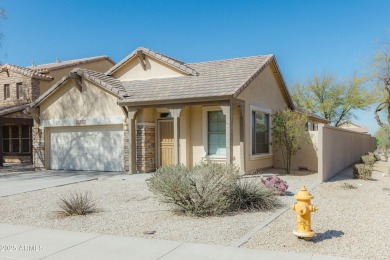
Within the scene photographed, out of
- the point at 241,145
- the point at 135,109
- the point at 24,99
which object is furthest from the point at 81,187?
the point at 24,99

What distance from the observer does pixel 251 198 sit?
28.5 ft

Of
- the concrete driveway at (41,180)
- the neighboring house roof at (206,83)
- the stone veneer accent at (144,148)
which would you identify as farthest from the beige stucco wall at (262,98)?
the concrete driveway at (41,180)

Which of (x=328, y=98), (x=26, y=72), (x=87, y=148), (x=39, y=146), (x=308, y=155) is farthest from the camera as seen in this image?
(x=328, y=98)

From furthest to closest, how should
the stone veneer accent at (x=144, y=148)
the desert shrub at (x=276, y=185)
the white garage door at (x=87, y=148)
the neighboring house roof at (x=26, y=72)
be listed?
the neighboring house roof at (x=26, y=72) → the white garage door at (x=87, y=148) → the stone veneer accent at (x=144, y=148) → the desert shrub at (x=276, y=185)

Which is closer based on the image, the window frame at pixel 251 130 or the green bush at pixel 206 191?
the green bush at pixel 206 191

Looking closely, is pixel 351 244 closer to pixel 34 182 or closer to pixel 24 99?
pixel 34 182

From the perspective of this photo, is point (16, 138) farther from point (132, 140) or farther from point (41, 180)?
point (132, 140)

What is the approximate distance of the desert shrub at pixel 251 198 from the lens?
28.1 ft

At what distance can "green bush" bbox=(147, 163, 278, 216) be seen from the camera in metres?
7.96

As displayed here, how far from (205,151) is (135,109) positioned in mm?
3406

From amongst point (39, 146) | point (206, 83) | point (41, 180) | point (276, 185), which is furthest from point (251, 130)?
point (39, 146)

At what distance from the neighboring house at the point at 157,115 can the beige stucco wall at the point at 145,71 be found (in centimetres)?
5

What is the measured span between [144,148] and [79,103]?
13.4ft

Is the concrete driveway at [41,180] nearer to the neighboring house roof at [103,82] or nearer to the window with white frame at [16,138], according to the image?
the neighboring house roof at [103,82]
